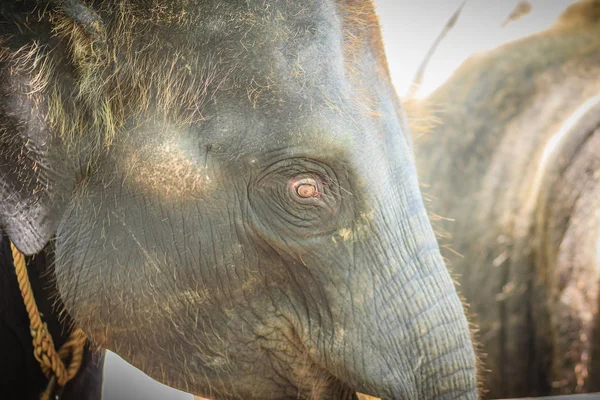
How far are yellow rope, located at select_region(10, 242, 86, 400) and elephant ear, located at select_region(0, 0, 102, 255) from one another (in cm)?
15

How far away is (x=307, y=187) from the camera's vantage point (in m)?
1.01

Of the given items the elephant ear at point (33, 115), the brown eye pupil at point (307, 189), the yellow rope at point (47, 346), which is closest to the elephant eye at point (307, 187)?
the brown eye pupil at point (307, 189)

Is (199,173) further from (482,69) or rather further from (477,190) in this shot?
(482,69)

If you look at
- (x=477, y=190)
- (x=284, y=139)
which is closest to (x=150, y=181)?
(x=284, y=139)

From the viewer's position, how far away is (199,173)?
1.03 m

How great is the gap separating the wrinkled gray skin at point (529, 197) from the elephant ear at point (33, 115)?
1.78 meters

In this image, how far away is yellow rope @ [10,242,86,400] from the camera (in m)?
1.17

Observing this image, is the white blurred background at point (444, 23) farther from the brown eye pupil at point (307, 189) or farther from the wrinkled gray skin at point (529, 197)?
the brown eye pupil at point (307, 189)

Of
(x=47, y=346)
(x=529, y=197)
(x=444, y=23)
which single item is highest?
(x=444, y=23)

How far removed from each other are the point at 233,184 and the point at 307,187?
0.14 meters

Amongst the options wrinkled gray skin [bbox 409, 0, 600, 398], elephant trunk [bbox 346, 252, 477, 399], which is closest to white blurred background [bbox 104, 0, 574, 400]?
wrinkled gray skin [bbox 409, 0, 600, 398]

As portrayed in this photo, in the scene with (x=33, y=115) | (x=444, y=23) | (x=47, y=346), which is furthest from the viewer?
(x=444, y=23)

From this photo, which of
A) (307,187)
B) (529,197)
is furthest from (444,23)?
(307,187)

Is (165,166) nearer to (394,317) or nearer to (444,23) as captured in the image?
→ (394,317)
